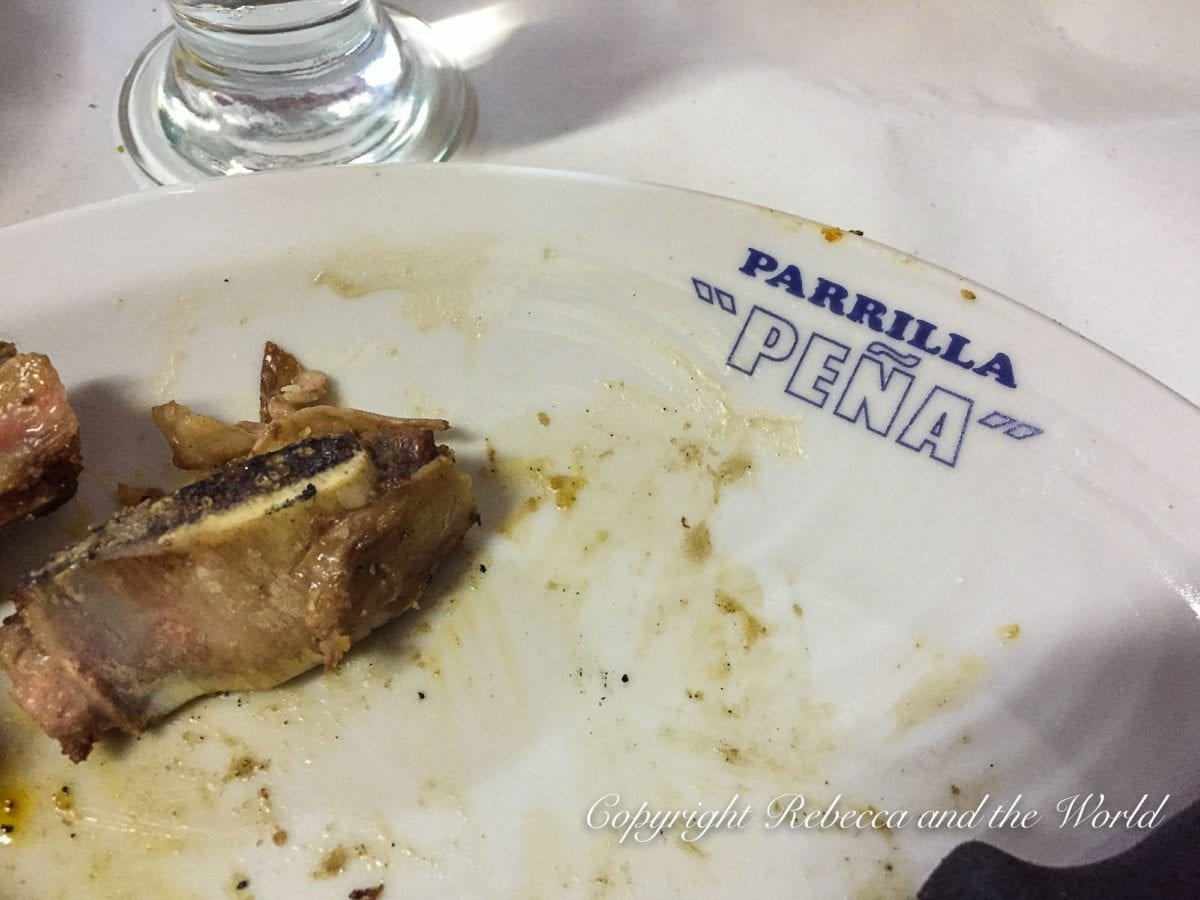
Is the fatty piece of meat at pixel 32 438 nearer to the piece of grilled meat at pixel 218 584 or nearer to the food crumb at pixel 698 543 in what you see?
the piece of grilled meat at pixel 218 584

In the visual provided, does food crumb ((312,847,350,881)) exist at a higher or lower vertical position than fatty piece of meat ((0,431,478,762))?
lower

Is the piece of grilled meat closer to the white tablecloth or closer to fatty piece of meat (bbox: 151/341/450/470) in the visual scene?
fatty piece of meat (bbox: 151/341/450/470)

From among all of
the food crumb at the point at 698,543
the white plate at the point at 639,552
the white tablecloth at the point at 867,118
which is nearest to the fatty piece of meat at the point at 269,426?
the white plate at the point at 639,552

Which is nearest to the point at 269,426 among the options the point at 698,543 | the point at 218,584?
the point at 218,584

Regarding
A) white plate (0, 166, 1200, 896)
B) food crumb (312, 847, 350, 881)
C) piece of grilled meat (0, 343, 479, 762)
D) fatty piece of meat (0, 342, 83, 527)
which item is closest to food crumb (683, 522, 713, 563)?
white plate (0, 166, 1200, 896)

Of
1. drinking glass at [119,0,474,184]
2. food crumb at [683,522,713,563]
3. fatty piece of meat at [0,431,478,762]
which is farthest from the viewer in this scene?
drinking glass at [119,0,474,184]

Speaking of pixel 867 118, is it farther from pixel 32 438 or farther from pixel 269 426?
pixel 32 438
